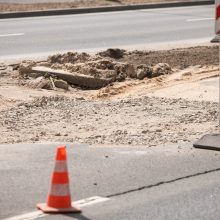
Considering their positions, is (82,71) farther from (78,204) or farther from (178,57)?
(78,204)

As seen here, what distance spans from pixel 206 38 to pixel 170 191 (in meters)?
11.5

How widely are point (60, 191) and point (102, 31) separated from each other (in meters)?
13.7

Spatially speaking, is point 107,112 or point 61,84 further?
point 61,84

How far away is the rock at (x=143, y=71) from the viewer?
13102mm

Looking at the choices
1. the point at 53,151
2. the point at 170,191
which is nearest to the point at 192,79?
the point at 53,151

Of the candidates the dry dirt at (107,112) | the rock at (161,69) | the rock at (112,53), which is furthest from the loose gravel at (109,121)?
the rock at (112,53)

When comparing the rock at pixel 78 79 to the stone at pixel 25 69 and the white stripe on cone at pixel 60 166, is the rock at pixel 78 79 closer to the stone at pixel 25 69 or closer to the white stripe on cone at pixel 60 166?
the stone at pixel 25 69

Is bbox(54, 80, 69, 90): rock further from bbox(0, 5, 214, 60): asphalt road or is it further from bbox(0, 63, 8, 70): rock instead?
bbox(0, 5, 214, 60): asphalt road

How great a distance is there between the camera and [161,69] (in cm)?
1334

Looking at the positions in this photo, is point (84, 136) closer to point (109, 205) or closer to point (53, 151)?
point (53, 151)

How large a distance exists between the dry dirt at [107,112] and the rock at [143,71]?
116 mm

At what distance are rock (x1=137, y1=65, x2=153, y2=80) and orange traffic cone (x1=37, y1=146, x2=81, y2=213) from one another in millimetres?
6934

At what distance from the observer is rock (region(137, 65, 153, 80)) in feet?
43.0

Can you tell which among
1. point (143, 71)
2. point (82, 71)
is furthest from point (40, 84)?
point (143, 71)
